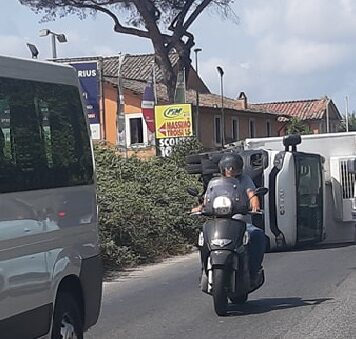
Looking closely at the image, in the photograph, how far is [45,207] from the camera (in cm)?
775

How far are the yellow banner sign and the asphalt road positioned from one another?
64.9 feet

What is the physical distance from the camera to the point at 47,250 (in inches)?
308

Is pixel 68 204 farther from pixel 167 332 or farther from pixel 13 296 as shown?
pixel 167 332

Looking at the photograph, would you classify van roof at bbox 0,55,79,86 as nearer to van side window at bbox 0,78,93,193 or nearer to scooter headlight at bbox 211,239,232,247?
van side window at bbox 0,78,93,193

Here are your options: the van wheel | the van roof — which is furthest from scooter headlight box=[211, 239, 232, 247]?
the van roof

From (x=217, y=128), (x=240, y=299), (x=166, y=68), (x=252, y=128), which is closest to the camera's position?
(x=240, y=299)

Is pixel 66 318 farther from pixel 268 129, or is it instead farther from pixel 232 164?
pixel 268 129

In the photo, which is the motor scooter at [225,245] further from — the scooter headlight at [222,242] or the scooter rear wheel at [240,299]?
the scooter rear wheel at [240,299]

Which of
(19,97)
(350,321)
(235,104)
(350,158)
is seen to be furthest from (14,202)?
(235,104)

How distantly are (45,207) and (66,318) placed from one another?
1.11m

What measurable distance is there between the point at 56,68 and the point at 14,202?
1611 mm

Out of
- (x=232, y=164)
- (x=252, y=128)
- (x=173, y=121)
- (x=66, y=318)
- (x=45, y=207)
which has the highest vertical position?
(x=173, y=121)

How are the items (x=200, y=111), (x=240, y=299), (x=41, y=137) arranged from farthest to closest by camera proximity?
(x=200, y=111)
(x=240, y=299)
(x=41, y=137)

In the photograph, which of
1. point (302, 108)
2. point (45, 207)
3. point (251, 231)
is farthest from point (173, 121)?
point (302, 108)
